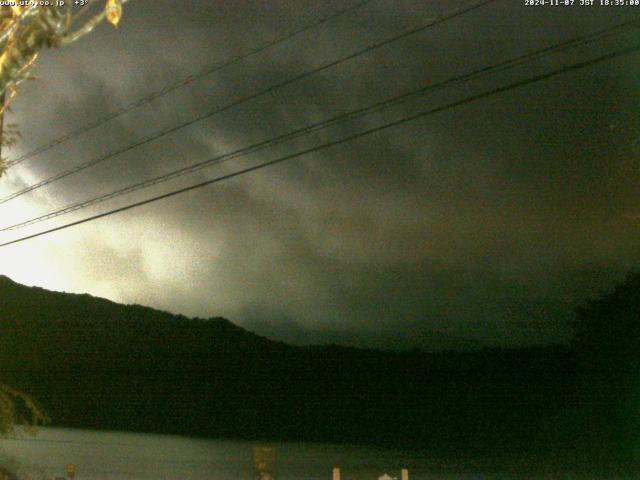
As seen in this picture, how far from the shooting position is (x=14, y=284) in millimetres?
47000

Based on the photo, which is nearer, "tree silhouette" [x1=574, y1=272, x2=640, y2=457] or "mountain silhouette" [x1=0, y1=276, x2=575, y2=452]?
"tree silhouette" [x1=574, y1=272, x2=640, y2=457]

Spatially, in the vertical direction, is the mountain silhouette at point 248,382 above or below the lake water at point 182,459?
above

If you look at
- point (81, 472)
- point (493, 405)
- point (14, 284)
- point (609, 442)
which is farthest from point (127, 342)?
point (609, 442)

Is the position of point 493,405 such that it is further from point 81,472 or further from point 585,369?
point 81,472

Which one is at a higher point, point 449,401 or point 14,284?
point 14,284

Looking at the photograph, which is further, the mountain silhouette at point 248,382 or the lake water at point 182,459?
the mountain silhouette at point 248,382

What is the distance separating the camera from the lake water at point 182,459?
1309 inches

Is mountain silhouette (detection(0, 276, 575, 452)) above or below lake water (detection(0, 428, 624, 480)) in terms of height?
above

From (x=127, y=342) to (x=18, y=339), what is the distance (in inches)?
587

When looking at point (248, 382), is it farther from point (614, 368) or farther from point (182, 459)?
point (614, 368)

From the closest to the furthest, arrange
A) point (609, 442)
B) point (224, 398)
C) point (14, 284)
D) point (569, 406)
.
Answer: point (609, 442) < point (569, 406) < point (14, 284) < point (224, 398)

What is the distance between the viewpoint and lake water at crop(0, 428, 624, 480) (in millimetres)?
33250

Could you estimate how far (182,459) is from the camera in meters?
38.0

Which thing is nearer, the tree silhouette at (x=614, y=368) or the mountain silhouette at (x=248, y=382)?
the tree silhouette at (x=614, y=368)
